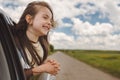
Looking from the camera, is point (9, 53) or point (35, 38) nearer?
point (9, 53)

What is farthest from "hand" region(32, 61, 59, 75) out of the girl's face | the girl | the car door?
the girl's face

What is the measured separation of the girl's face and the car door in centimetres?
19

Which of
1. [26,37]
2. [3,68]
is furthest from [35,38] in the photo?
[3,68]

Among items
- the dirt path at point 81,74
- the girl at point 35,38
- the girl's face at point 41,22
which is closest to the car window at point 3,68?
the girl at point 35,38

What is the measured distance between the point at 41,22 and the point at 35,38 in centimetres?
13

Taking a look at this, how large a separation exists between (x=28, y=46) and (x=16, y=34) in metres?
0.16

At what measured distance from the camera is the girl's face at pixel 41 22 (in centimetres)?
333

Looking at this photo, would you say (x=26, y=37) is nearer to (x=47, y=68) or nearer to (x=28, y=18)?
(x=28, y=18)

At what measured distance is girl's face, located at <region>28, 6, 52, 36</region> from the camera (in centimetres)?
333

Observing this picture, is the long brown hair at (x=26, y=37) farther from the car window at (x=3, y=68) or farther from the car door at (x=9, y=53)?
the car window at (x=3, y=68)

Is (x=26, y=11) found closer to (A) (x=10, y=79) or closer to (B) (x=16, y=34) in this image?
(B) (x=16, y=34)

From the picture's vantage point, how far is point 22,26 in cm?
335

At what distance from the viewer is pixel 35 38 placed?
3.35 m

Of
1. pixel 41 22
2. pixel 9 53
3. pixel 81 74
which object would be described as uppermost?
pixel 41 22
